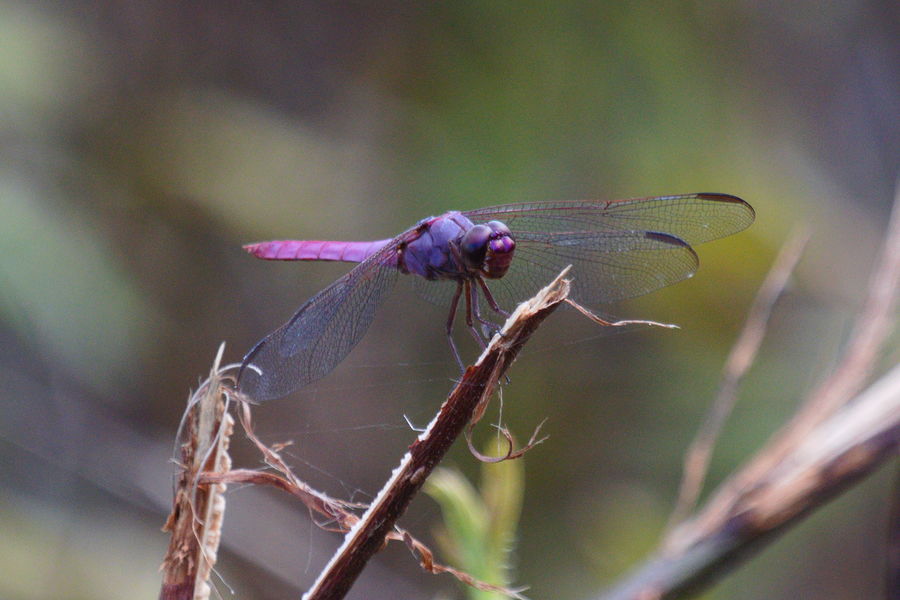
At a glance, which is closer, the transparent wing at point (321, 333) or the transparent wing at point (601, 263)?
the transparent wing at point (321, 333)

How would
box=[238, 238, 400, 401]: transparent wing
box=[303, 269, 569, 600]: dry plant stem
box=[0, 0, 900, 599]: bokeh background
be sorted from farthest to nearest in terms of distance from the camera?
1. box=[0, 0, 900, 599]: bokeh background
2. box=[238, 238, 400, 401]: transparent wing
3. box=[303, 269, 569, 600]: dry plant stem

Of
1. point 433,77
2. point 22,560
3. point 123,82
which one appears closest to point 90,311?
point 22,560

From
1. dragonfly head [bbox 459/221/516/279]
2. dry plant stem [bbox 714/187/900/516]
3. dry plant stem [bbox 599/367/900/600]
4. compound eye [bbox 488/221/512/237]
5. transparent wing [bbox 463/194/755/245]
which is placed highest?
transparent wing [bbox 463/194/755/245]

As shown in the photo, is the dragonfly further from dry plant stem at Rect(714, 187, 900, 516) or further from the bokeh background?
the bokeh background

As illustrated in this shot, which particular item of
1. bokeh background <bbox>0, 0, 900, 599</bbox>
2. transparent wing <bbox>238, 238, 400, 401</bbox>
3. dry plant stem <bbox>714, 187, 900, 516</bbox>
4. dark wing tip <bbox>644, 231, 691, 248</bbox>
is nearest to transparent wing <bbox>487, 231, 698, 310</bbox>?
dark wing tip <bbox>644, 231, 691, 248</bbox>

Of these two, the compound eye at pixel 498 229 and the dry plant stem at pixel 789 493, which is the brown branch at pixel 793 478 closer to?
the dry plant stem at pixel 789 493

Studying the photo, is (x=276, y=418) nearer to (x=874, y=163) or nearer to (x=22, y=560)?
(x=22, y=560)

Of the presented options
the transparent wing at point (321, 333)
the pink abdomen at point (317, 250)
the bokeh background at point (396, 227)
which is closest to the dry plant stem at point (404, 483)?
the transparent wing at point (321, 333)

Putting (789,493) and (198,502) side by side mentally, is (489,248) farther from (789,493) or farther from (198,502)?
(198,502)
